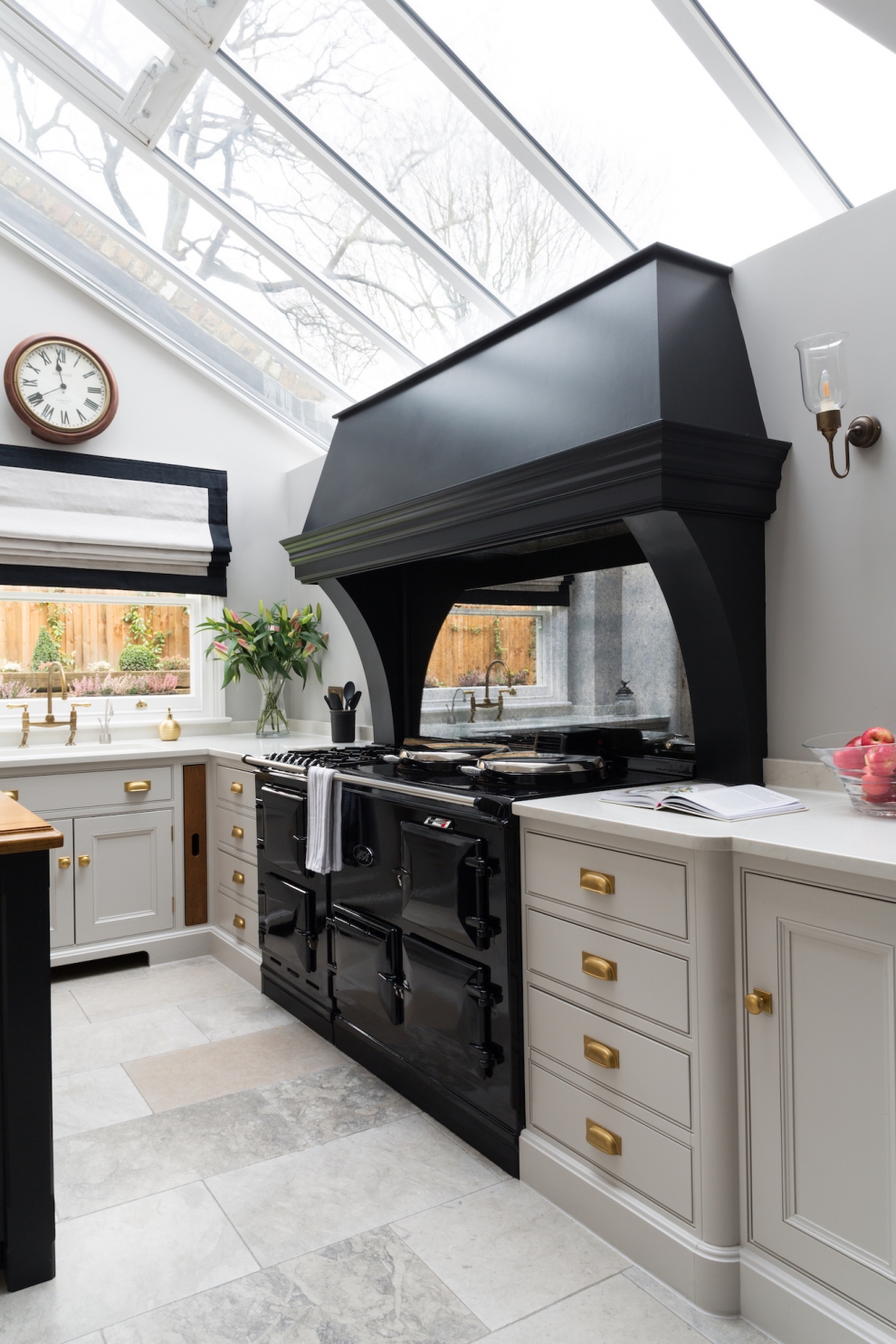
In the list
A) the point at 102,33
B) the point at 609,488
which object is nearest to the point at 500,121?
the point at 609,488

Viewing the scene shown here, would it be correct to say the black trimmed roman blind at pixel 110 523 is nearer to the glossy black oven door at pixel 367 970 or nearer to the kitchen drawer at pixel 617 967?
the glossy black oven door at pixel 367 970

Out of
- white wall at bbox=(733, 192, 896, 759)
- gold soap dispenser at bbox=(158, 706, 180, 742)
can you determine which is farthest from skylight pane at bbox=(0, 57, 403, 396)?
white wall at bbox=(733, 192, 896, 759)

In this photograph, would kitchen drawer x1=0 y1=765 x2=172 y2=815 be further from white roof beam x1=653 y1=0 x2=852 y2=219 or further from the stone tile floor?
white roof beam x1=653 y1=0 x2=852 y2=219

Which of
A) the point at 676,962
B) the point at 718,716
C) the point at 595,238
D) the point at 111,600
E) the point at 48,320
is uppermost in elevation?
the point at 48,320

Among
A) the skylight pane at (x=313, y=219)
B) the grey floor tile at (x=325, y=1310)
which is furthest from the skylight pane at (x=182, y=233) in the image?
the grey floor tile at (x=325, y=1310)

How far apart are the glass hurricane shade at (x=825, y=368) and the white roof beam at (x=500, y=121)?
0.93 m

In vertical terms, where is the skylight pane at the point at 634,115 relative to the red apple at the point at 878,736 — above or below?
above

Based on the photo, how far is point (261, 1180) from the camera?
7.28 ft

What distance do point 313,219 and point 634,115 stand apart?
1.43m

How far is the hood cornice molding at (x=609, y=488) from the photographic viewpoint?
201 cm

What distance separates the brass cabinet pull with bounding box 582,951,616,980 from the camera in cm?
192

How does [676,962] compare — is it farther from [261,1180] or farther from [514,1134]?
[261,1180]

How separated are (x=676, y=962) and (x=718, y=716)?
745 mm

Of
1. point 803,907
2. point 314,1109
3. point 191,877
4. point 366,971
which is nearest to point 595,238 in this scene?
→ point 803,907
